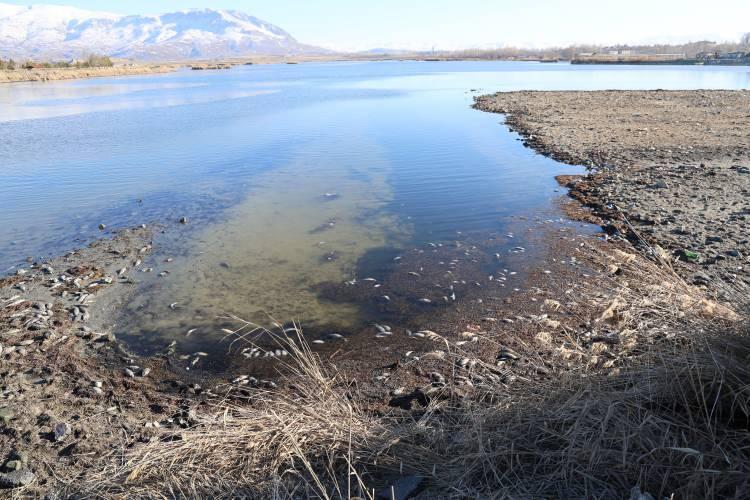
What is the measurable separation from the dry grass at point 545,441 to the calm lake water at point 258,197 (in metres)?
4.25

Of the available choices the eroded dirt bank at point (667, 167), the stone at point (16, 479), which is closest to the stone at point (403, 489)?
the eroded dirt bank at point (667, 167)

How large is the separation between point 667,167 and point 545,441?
700 inches

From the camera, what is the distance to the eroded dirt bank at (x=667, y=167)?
1102 cm

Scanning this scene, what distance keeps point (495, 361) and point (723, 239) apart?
754cm

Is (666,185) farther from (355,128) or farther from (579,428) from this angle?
(355,128)

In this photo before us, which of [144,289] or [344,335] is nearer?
[344,335]

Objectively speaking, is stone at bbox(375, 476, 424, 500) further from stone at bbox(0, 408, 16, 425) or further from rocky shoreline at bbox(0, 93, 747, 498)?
stone at bbox(0, 408, 16, 425)

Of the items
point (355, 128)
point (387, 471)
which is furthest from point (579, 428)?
point (355, 128)

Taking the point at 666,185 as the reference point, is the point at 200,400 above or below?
below

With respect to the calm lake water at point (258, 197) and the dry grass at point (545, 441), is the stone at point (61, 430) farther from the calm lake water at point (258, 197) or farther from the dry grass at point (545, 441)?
the calm lake water at point (258, 197)

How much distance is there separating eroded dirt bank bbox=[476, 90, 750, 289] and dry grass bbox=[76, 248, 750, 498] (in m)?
0.87

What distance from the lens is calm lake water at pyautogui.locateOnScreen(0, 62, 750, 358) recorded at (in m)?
10.5

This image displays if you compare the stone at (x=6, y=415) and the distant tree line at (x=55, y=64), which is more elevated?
the distant tree line at (x=55, y=64)

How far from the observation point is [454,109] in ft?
133
